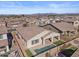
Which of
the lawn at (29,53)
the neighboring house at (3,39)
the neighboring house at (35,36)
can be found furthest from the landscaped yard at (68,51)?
the neighboring house at (3,39)

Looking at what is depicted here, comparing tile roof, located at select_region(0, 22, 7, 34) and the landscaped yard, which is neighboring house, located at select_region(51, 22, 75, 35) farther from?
tile roof, located at select_region(0, 22, 7, 34)

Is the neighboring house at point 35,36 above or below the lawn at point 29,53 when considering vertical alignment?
above

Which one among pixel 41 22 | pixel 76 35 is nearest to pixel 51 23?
pixel 41 22

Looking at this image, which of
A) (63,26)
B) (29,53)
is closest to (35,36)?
(29,53)

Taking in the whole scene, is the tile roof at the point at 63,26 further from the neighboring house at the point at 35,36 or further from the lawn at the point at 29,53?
the lawn at the point at 29,53

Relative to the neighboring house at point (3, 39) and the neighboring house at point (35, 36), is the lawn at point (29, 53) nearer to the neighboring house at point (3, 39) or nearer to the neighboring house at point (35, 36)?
the neighboring house at point (35, 36)

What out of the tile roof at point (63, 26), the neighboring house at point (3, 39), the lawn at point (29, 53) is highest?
the tile roof at point (63, 26)

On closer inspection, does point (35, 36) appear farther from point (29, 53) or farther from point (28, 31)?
point (29, 53)

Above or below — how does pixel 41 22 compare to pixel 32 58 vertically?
above

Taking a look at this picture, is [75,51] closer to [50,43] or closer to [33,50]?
[50,43]
